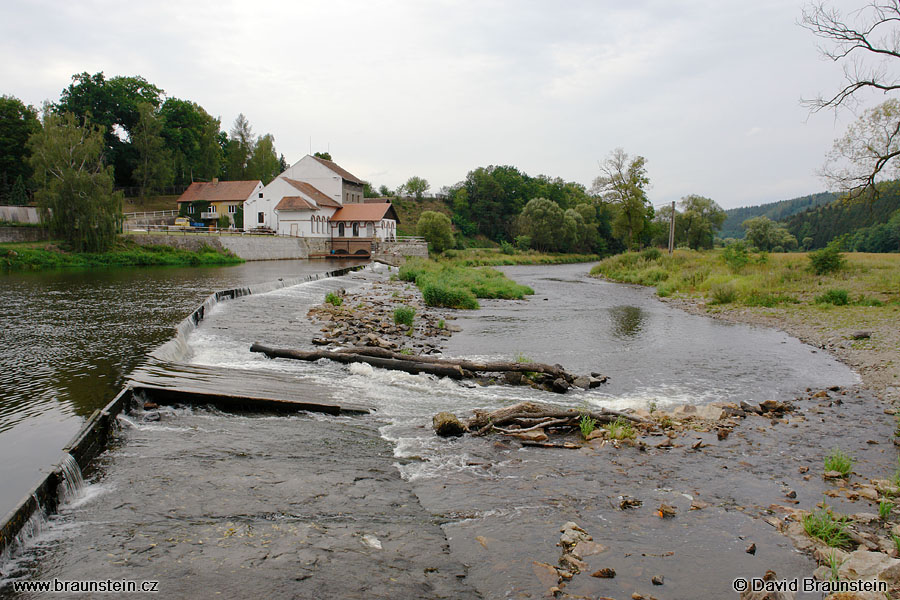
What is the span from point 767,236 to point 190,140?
322 ft

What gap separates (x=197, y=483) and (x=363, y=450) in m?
2.11

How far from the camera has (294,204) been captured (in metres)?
64.7

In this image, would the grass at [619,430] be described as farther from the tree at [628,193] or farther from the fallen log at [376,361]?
the tree at [628,193]

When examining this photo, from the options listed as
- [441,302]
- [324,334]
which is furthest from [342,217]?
[324,334]

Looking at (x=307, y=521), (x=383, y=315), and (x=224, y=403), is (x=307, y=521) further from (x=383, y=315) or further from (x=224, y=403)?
(x=383, y=315)

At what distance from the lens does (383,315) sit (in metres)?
19.6

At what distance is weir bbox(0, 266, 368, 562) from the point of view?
15.1 ft

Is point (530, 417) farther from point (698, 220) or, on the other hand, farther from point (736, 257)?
point (698, 220)

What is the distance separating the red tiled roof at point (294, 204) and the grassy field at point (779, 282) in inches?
1665

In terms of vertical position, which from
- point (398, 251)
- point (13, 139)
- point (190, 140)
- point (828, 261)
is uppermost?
point (190, 140)

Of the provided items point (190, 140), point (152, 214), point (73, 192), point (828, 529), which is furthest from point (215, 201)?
point (828, 529)

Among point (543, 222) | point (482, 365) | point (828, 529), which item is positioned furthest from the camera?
point (543, 222)

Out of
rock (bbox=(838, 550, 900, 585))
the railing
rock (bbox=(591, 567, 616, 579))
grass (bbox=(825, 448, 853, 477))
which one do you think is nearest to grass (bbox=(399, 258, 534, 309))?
grass (bbox=(825, 448, 853, 477))

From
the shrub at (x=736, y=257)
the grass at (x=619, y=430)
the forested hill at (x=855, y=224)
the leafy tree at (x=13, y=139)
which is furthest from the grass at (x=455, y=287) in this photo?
the leafy tree at (x=13, y=139)
